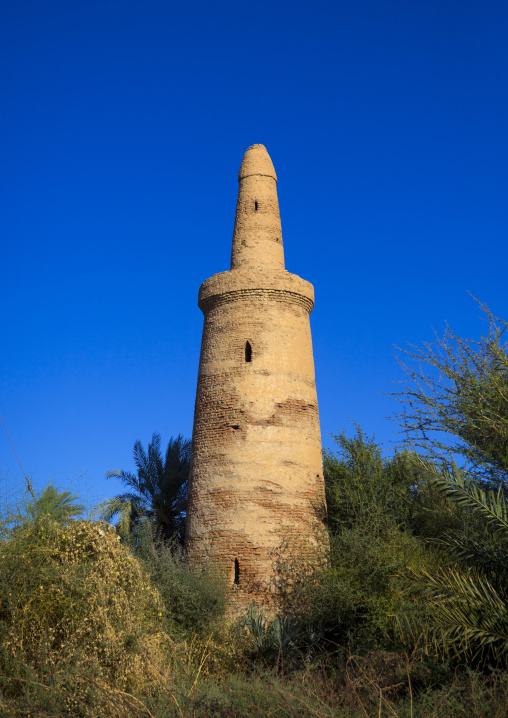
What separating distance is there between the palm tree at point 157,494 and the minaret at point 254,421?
5.09 meters

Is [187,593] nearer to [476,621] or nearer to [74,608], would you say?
[74,608]

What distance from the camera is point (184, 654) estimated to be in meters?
10.2

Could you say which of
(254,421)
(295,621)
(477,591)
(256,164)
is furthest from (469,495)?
(256,164)

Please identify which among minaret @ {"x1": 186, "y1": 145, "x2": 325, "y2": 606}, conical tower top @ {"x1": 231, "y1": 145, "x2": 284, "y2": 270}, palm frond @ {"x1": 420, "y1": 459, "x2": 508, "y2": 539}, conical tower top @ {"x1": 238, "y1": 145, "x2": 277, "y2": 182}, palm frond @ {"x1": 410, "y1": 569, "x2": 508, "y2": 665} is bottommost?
palm frond @ {"x1": 410, "y1": 569, "x2": 508, "y2": 665}

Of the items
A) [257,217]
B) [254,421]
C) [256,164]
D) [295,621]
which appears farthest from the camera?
[256,164]

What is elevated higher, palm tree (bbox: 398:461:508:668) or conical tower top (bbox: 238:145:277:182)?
conical tower top (bbox: 238:145:277:182)

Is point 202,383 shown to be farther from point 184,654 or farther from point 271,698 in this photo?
point 271,698

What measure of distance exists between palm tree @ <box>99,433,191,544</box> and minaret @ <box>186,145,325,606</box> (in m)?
5.09

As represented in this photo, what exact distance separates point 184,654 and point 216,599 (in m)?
2.17

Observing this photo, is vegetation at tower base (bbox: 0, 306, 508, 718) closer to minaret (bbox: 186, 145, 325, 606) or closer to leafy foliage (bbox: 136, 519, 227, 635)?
leafy foliage (bbox: 136, 519, 227, 635)

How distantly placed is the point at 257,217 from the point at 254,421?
5.74 m

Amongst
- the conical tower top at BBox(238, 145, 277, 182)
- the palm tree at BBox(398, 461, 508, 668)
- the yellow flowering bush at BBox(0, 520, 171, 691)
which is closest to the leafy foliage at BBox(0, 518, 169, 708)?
the yellow flowering bush at BBox(0, 520, 171, 691)

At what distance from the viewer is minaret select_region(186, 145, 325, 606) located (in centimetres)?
1334

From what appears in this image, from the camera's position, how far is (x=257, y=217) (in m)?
16.7
